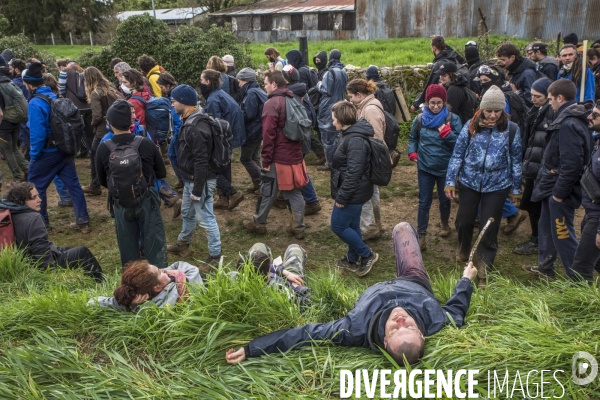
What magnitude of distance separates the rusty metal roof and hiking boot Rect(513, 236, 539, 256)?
72.8 feet

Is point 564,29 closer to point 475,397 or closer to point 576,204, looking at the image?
point 576,204

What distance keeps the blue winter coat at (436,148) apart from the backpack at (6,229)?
14.4ft

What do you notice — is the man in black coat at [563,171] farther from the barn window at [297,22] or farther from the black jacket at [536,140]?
the barn window at [297,22]

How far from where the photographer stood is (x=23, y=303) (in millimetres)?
3766

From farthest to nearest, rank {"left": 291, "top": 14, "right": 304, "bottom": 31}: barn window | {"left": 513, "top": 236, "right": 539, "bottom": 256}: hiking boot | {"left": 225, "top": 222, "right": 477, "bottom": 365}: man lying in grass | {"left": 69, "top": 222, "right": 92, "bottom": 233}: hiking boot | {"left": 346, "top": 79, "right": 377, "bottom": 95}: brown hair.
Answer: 1. {"left": 291, "top": 14, "right": 304, "bottom": 31}: barn window
2. {"left": 69, "top": 222, "right": 92, "bottom": 233}: hiking boot
3. {"left": 346, "top": 79, "right": 377, "bottom": 95}: brown hair
4. {"left": 513, "top": 236, "right": 539, "bottom": 256}: hiking boot
5. {"left": 225, "top": 222, "right": 477, "bottom": 365}: man lying in grass

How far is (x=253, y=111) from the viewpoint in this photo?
7.80 meters

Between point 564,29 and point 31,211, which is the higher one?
point 564,29

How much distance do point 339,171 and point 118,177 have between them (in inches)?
89.6

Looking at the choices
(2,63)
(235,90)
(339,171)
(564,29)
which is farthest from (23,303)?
(564,29)

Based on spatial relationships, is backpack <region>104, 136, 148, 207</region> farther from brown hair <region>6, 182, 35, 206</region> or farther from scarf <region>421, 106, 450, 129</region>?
scarf <region>421, 106, 450, 129</region>

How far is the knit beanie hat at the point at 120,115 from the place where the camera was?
5090mm

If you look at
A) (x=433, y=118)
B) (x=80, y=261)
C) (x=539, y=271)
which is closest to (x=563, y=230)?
(x=539, y=271)

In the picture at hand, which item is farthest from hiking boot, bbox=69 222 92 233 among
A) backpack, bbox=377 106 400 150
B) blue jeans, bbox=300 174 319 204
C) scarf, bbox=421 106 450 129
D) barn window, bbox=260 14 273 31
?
barn window, bbox=260 14 273 31

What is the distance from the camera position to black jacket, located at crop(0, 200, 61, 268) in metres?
5.01
